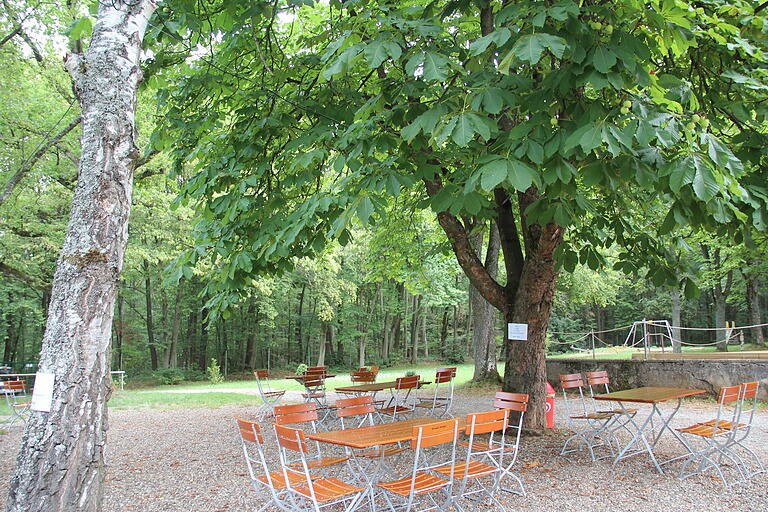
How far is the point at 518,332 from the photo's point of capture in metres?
6.86

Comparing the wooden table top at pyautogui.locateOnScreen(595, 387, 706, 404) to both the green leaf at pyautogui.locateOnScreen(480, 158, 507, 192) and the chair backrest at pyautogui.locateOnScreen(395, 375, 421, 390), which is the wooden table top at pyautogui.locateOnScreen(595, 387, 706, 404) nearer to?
the chair backrest at pyautogui.locateOnScreen(395, 375, 421, 390)

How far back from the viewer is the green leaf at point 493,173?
9.60 feet

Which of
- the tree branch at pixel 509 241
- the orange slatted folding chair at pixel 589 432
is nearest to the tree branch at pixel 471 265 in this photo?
the tree branch at pixel 509 241

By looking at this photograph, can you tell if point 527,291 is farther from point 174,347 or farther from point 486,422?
point 174,347

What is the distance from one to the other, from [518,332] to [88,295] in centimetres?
532

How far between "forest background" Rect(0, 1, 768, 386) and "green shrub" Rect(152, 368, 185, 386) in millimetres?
123

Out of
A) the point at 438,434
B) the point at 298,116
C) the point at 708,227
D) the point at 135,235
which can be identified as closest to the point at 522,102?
the point at 708,227

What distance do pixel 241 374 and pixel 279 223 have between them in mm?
25661

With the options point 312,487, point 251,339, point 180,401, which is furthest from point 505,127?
point 251,339

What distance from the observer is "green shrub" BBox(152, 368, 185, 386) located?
2323 centimetres

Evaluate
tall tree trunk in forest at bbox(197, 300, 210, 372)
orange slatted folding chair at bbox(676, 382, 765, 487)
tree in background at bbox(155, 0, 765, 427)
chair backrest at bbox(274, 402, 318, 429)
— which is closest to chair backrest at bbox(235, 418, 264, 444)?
chair backrest at bbox(274, 402, 318, 429)

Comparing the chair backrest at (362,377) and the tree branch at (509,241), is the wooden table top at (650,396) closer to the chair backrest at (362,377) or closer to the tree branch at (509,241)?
the tree branch at (509,241)

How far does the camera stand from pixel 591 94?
6.20 meters

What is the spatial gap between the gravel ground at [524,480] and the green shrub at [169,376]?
52.0ft
